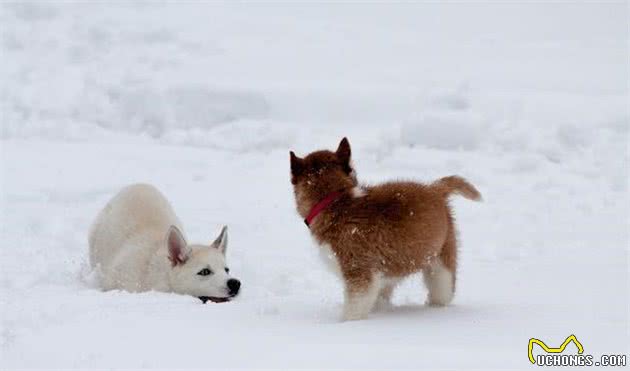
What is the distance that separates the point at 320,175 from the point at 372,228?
488 millimetres

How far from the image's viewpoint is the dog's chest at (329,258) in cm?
472

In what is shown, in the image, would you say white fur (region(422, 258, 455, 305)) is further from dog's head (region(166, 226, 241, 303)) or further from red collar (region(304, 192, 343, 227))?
dog's head (region(166, 226, 241, 303))

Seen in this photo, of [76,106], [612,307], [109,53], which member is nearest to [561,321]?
[612,307]

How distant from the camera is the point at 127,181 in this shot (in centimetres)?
1048

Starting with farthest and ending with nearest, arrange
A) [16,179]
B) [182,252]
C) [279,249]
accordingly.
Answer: [16,179]
[279,249]
[182,252]

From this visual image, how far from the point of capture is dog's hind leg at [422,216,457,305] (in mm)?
5043

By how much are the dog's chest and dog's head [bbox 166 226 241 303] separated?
1.69 meters

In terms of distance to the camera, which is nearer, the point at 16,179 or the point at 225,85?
the point at 16,179

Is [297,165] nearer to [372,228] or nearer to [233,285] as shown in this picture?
[372,228]

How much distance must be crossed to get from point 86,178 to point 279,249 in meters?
3.53

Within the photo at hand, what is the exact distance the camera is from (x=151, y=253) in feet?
22.6

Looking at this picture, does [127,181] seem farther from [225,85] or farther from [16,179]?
[225,85]

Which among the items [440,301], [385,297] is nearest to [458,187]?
[440,301]

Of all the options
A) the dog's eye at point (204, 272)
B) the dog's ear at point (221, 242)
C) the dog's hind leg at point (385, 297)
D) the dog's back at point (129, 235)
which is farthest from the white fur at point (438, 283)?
the dog's back at point (129, 235)
